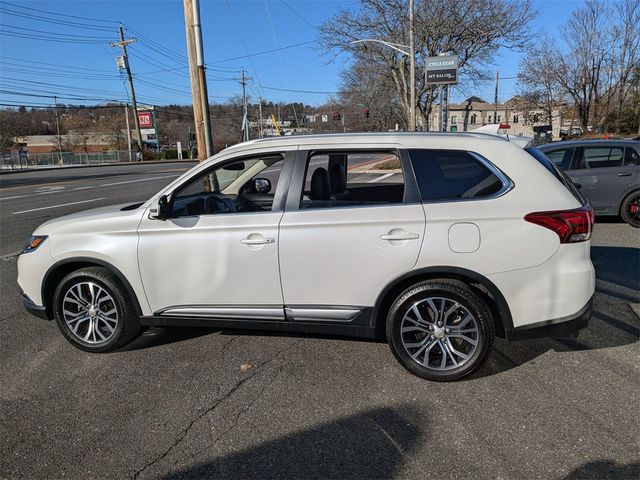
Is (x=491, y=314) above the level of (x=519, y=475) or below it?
above

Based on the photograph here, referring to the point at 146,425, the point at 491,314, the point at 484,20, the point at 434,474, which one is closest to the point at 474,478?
the point at 434,474

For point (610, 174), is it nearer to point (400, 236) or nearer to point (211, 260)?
point (400, 236)

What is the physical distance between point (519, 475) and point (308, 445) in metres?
1.16

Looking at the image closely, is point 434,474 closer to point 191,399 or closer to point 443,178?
point 191,399

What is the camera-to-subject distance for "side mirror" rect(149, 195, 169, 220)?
3639 millimetres

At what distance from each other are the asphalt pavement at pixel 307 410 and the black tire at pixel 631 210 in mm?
5074

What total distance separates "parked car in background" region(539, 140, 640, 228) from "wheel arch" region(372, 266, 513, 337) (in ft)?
20.8

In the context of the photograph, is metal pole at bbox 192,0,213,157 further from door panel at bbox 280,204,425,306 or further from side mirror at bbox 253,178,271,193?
door panel at bbox 280,204,425,306

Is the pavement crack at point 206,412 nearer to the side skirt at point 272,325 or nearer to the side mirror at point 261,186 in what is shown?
the side skirt at point 272,325

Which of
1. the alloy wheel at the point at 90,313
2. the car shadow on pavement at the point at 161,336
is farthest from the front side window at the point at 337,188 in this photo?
the alloy wheel at the point at 90,313

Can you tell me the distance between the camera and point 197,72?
905 cm

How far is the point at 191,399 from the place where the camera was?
10.6 ft

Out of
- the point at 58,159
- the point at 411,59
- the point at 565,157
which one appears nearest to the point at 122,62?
the point at 58,159

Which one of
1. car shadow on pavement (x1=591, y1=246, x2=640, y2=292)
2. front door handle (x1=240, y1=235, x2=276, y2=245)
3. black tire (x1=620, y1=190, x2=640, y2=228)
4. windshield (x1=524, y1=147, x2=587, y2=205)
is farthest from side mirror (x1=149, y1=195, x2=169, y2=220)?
black tire (x1=620, y1=190, x2=640, y2=228)
